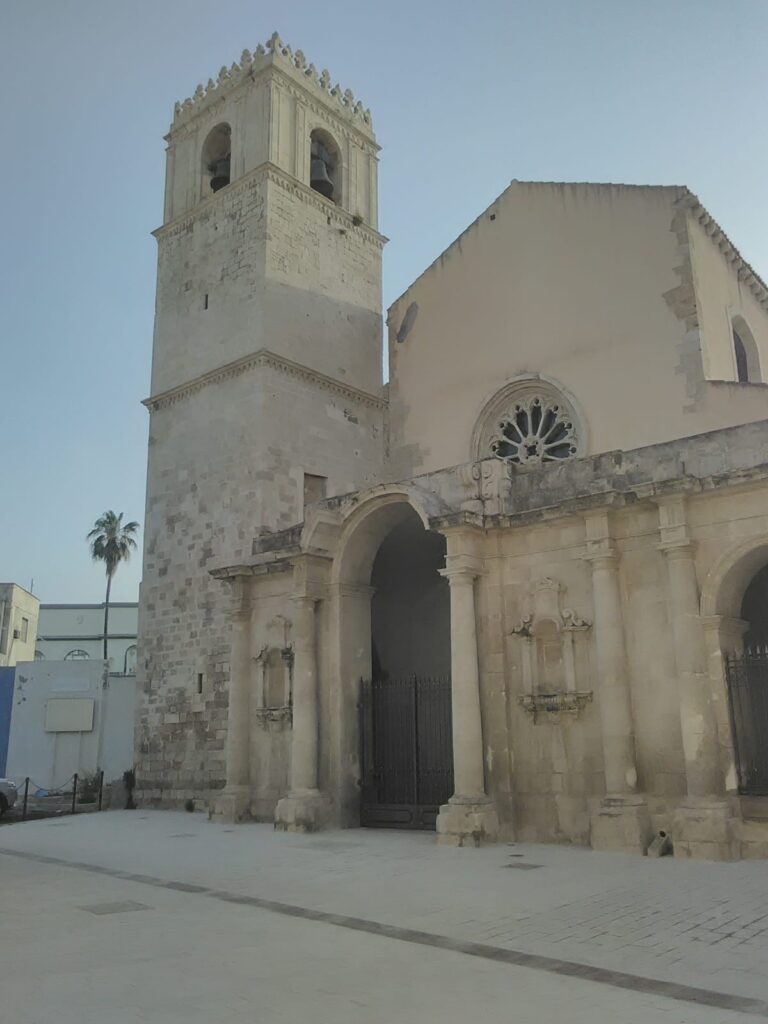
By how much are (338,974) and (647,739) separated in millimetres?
7073

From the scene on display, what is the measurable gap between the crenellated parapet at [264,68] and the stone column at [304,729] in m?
15.3

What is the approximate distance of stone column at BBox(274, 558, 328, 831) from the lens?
1402cm

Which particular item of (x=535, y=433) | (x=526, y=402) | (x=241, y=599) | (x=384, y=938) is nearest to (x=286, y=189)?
(x=526, y=402)

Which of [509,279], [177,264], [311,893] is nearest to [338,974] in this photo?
[311,893]

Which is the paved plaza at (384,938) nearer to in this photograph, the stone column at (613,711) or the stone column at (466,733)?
the stone column at (613,711)

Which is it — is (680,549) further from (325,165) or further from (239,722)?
(325,165)

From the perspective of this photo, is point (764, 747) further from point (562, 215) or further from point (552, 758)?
point (562, 215)

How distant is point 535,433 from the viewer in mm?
19484

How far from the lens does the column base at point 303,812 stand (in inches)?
547

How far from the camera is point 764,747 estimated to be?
38.2 feet

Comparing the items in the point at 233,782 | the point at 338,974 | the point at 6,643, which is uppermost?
the point at 6,643

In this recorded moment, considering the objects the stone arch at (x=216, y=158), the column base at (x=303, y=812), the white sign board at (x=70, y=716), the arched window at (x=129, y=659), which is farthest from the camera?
the arched window at (x=129, y=659)

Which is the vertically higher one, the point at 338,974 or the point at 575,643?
the point at 575,643

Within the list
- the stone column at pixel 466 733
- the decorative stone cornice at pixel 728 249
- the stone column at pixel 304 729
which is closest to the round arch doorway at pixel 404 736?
the stone column at pixel 304 729
